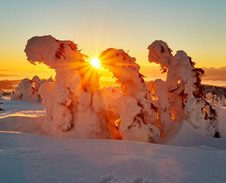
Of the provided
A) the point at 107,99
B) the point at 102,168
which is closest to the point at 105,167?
the point at 102,168

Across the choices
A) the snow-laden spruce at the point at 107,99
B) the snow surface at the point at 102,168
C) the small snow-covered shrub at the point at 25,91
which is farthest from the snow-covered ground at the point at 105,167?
the small snow-covered shrub at the point at 25,91

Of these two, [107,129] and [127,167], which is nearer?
[127,167]

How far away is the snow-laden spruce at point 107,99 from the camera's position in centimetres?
694

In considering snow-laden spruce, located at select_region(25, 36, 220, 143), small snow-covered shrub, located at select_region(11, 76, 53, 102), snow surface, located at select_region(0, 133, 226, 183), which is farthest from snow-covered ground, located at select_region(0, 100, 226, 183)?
small snow-covered shrub, located at select_region(11, 76, 53, 102)

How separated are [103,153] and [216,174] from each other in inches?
72.5

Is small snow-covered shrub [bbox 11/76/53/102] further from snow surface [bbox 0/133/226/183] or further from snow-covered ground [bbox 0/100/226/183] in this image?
snow surface [bbox 0/133/226/183]

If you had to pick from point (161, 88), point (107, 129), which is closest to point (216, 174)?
point (107, 129)

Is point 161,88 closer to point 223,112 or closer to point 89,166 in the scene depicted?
point 223,112

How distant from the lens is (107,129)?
7.75 metres

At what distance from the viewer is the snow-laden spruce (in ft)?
22.8

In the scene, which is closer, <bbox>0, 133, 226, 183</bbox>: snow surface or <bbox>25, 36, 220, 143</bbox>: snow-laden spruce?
<bbox>0, 133, 226, 183</bbox>: snow surface

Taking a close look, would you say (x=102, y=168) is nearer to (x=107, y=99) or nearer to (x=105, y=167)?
(x=105, y=167)

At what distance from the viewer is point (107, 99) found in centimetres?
702

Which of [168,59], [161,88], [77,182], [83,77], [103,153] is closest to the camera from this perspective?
[77,182]
